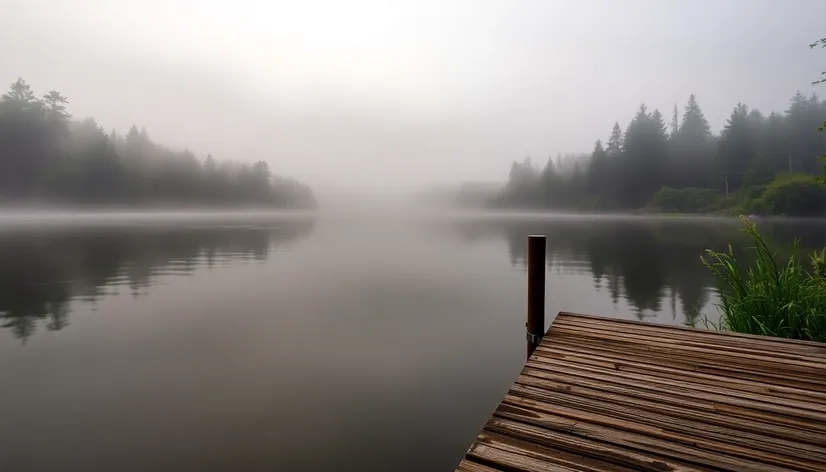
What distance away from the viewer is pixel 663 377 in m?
3.18

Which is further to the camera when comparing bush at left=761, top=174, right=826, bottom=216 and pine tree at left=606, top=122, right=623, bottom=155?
pine tree at left=606, top=122, right=623, bottom=155

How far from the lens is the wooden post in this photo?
452 cm

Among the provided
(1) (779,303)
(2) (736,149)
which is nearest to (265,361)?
(1) (779,303)

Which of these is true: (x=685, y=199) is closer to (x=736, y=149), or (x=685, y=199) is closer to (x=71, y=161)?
(x=736, y=149)

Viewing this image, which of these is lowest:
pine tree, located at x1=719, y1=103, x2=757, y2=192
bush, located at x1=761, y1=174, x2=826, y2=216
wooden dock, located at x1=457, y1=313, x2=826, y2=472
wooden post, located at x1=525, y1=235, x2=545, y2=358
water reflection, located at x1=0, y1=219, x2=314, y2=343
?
water reflection, located at x1=0, y1=219, x2=314, y2=343

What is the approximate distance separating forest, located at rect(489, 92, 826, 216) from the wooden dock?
79474mm

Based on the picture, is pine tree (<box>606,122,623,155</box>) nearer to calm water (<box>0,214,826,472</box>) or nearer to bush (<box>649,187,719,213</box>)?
bush (<box>649,187,719,213</box>)

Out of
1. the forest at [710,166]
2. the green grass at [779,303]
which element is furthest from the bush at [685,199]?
the green grass at [779,303]

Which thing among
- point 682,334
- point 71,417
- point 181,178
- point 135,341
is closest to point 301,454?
point 71,417

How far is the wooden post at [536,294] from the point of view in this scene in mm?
4523

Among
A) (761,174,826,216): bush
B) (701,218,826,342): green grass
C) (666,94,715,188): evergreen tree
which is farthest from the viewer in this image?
(666,94,715,188): evergreen tree

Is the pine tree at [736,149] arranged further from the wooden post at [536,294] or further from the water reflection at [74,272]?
the wooden post at [536,294]

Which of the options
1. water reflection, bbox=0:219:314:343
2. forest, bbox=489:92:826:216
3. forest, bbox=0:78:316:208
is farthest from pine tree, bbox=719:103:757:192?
forest, bbox=0:78:316:208

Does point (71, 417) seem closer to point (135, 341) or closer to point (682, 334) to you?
point (135, 341)
